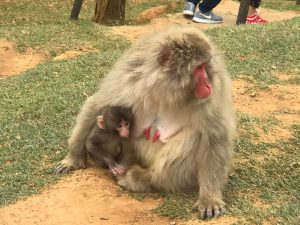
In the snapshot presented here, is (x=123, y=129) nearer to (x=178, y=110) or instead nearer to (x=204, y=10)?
(x=178, y=110)

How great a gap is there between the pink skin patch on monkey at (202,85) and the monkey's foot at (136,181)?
0.79m

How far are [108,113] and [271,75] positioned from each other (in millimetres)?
2947

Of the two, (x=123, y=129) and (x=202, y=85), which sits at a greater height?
(x=202, y=85)

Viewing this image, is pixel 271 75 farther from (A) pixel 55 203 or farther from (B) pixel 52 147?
(A) pixel 55 203

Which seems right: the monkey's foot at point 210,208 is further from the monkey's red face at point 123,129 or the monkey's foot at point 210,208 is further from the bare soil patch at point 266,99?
the bare soil patch at point 266,99

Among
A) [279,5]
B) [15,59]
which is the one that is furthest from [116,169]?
[279,5]

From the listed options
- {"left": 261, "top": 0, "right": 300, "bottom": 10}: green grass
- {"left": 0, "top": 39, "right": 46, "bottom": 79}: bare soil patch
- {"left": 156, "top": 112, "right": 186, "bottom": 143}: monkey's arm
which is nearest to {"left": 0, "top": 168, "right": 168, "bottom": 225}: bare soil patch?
{"left": 156, "top": 112, "right": 186, "bottom": 143}: monkey's arm

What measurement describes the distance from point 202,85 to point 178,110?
1.08 feet

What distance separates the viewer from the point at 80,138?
3.87 metres

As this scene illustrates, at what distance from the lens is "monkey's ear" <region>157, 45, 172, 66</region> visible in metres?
3.21

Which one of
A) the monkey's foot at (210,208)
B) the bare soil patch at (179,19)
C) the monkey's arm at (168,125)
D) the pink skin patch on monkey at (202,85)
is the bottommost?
the bare soil patch at (179,19)

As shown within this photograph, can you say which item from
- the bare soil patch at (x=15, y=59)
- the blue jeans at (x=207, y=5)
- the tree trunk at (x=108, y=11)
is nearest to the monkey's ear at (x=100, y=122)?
the bare soil patch at (x=15, y=59)

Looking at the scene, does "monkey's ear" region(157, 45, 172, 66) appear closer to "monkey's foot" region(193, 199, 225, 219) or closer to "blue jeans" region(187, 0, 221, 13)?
"monkey's foot" region(193, 199, 225, 219)

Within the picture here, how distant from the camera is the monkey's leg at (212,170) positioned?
336 cm
